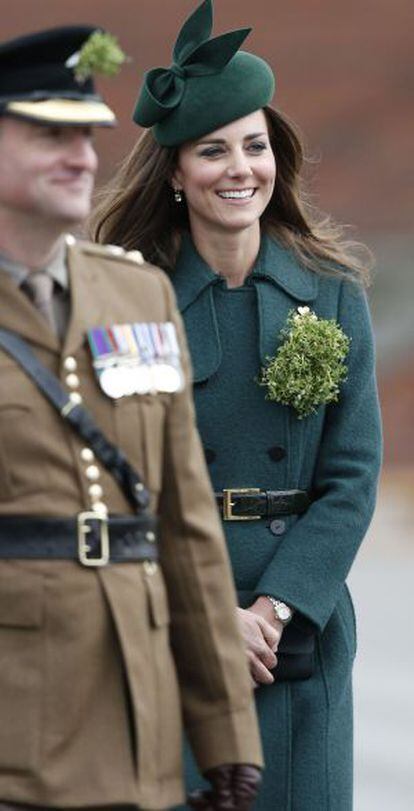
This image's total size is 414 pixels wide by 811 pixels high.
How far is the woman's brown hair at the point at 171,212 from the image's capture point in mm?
5516

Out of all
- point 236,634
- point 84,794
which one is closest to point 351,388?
point 236,634

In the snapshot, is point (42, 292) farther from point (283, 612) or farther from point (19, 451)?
point (283, 612)

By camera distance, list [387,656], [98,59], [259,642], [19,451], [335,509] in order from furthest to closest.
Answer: [387,656]
[335,509]
[259,642]
[98,59]
[19,451]

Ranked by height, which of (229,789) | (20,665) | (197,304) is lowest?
(229,789)

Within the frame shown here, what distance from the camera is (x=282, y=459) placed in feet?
17.6

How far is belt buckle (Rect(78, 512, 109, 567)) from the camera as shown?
391 centimetres

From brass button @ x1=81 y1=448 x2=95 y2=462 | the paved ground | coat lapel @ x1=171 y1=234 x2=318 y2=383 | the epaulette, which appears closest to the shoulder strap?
brass button @ x1=81 y1=448 x2=95 y2=462

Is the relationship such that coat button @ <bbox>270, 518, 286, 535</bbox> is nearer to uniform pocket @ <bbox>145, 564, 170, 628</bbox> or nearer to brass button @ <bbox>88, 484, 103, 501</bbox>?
uniform pocket @ <bbox>145, 564, 170, 628</bbox>

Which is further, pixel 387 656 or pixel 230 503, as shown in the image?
pixel 387 656

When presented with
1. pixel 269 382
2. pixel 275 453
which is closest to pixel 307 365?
pixel 269 382

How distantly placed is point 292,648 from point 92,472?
156 centimetres

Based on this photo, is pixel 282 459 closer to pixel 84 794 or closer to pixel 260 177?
pixel 260 177

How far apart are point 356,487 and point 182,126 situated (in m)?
0.80

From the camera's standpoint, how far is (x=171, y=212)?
556cm
